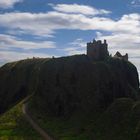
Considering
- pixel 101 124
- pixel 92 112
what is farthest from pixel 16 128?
pixel 92 112

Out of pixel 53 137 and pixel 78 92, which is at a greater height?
pixel 78 92

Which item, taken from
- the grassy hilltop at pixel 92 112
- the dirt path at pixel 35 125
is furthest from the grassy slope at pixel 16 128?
the grassy hilltop at pixel 92 112

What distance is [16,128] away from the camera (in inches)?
6427

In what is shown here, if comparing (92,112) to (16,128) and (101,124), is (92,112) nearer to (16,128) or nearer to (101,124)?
(101,124)

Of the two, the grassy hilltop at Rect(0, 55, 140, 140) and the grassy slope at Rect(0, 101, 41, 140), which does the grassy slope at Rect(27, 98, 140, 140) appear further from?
the grassy slope at Rect(0, 101, 41, 140)

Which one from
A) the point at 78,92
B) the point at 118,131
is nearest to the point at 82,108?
the point at 78,92

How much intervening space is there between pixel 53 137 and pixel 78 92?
5041cm

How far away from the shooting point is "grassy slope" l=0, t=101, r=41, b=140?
15062cm

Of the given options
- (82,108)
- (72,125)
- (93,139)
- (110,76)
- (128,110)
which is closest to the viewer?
(93,139)

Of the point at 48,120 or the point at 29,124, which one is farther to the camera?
the point at 48,120

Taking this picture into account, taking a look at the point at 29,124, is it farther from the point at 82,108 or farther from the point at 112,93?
the point at 112,93

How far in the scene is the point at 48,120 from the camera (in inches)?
7072

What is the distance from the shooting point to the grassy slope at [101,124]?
466 feet

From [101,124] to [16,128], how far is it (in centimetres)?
3162
